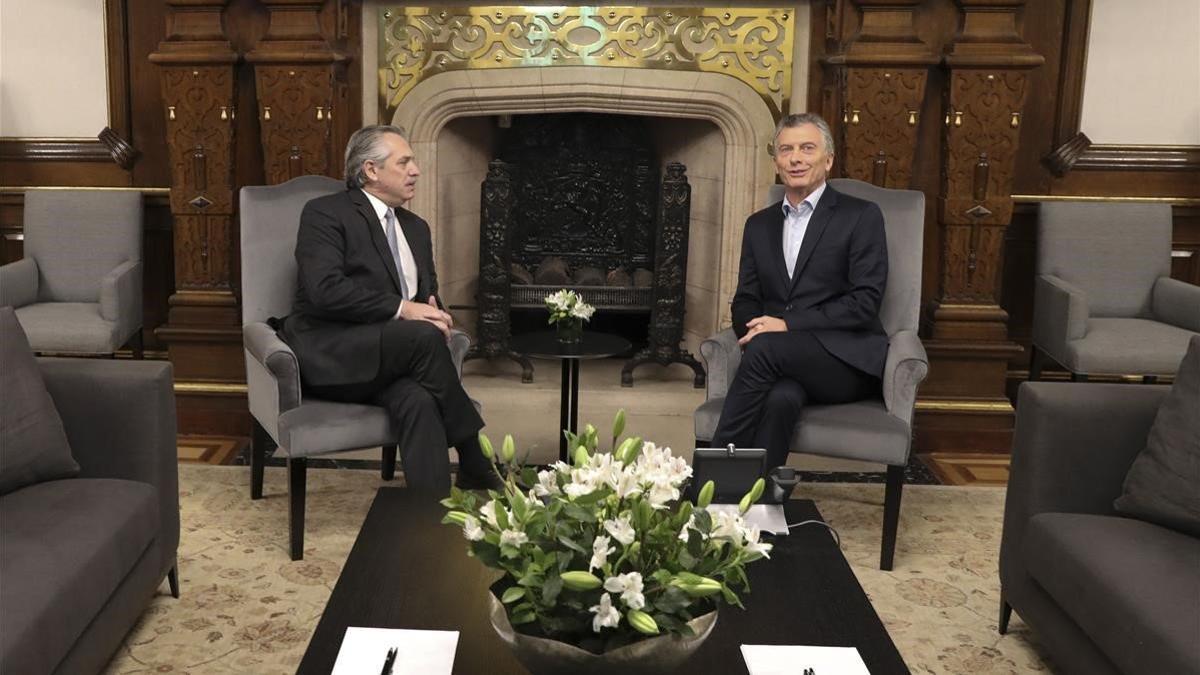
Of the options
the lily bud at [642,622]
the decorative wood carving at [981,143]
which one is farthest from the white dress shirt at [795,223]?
the lily bud at [642,622]

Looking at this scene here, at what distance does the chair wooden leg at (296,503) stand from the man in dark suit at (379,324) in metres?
0.26

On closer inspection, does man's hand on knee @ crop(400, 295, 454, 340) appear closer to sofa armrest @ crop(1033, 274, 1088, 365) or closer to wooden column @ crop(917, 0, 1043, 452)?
wooden column @ crop(917, 0, 1043, 452)

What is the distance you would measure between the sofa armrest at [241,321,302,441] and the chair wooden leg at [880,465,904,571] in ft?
5.58

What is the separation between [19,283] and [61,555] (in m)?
2.64

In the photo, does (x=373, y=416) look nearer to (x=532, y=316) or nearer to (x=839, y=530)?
(x=839, y=530)

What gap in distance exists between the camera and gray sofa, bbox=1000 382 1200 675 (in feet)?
7.70

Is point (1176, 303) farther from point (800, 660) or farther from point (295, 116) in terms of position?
point (295, 116)

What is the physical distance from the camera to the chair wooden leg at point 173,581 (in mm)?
3143

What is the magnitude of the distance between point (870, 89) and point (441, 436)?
215 centimetres

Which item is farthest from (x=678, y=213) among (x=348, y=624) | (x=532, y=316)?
(x=348, y=624)

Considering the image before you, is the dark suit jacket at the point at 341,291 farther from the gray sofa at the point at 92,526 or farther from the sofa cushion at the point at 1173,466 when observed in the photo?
the sofa cushion at the point at 1173,466

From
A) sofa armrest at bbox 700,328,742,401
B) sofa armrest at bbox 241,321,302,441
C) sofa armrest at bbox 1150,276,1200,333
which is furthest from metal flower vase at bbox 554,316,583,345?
sofa armrest at bbox 1150,276,1200,333

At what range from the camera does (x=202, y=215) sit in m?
4.68

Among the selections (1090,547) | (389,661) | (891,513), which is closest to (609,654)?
(389,661)
